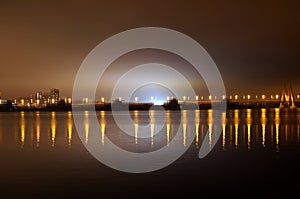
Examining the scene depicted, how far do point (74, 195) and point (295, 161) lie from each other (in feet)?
28.4

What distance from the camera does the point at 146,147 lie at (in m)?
19.5

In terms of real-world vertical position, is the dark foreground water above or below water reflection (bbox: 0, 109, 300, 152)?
below

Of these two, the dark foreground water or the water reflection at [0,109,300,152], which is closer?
the dark foreground water

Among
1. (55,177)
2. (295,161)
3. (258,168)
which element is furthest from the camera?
(295,161)

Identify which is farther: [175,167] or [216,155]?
[216,155]

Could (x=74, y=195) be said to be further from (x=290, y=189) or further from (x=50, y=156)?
(x=50, y=156)

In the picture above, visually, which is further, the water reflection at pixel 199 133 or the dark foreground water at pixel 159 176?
the water reflection at pixel 199 133

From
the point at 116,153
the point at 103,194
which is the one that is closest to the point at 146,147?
the point at 116,153

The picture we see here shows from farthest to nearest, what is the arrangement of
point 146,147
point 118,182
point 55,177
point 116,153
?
point 146,147, point 116,153, point 55,177, point 118,182

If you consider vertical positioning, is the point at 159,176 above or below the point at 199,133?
below

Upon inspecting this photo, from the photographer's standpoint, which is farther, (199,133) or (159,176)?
(199,133)

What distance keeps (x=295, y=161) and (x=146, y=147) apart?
24.5 ft

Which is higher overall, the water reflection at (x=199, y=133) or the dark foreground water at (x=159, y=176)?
the water reflection at (x=199, y=133)

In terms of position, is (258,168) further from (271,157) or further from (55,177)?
(55,177)
